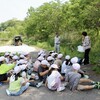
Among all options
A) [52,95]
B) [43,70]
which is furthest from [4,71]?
[52,95]

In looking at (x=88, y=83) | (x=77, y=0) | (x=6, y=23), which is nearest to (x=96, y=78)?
(x=88, y=83)

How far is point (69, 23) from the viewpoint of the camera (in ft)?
62.3

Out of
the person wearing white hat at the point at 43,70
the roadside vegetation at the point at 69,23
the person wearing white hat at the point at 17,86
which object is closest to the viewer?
the person wearing white hat at the point at 17,86

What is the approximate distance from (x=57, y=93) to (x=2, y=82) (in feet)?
8.43

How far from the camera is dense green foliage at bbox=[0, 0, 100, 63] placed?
13.5 metres

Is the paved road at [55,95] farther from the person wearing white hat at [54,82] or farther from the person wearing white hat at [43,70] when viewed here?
the person wearing white hat at [43,70]

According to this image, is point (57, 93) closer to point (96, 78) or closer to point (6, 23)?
point (96, 78)

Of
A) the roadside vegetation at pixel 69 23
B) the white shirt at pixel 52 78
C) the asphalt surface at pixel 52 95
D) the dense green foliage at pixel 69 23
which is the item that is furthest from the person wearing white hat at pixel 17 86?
the dense green foliage at pixel 69 23

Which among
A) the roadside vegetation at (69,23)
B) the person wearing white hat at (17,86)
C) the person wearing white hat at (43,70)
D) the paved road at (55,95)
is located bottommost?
the paved road at (55,95)

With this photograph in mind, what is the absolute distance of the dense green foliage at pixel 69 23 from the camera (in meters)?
13.5

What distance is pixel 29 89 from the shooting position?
28.5 feet

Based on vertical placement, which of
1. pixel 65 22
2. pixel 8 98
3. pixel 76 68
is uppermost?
pixel 65 22

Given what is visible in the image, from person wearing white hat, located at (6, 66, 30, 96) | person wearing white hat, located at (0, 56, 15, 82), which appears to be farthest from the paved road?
person wearing white hat, located at (0, 56, 15, 82)

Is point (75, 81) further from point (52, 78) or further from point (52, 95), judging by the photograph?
point (52, 95)
